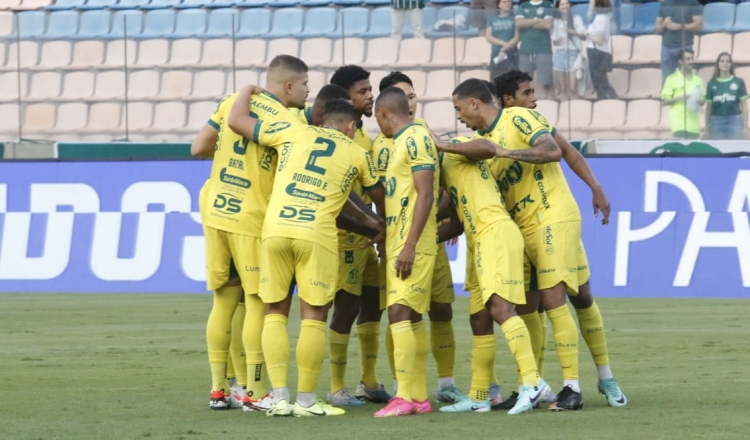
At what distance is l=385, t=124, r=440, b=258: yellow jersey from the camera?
26.3 feet

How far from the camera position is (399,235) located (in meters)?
8.12

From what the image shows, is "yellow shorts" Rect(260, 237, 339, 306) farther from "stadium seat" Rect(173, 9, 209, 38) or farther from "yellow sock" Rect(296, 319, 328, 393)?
"stadium seat" Rect(173, 9, 209, 38)

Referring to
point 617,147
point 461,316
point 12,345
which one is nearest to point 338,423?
point 12,345

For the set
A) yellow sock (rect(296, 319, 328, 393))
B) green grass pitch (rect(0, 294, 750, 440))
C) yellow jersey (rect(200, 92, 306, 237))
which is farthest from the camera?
yellow jersey (rect(200, 92, 306, 237))

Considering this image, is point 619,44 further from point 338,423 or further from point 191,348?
point 338,423

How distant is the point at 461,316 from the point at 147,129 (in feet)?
22.7

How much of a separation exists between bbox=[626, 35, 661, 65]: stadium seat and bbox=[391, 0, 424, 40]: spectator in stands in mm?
3052

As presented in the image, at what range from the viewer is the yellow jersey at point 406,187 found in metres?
8.01

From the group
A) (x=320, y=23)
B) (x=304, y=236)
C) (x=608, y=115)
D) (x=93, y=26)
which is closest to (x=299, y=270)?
(x=304, y=236)

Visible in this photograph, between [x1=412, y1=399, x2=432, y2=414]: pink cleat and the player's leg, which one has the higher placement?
the player's leg

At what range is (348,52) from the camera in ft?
62.8

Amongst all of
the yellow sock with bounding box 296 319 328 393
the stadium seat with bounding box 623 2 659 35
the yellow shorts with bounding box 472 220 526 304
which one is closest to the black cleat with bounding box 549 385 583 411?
the yellow shorts with bounding box 472 220 526 304

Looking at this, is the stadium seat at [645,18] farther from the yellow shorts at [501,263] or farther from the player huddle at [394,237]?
the yellow shorts at [501,263]

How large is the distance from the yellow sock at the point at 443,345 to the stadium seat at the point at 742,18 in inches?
424
